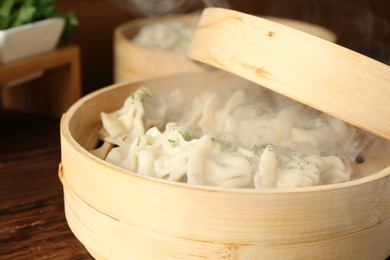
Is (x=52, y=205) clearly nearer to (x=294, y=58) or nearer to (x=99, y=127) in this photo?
(x=99, y=127)

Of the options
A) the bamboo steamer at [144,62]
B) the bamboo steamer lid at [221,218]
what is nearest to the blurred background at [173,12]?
the bamboo steamer at [144,62]

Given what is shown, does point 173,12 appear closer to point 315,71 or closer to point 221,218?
point 315,71

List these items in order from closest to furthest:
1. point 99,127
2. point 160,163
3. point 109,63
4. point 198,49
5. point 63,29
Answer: point 160,163 < point 198,49 < point 99,127 < point 63,29 < point 109,63

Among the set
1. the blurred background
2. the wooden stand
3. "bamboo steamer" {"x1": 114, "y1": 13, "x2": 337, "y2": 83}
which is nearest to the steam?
the blurred background

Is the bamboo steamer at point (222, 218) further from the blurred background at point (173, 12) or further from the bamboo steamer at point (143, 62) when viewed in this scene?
the blurred background at point (173, 12)

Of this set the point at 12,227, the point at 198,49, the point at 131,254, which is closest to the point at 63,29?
the point at 198,49

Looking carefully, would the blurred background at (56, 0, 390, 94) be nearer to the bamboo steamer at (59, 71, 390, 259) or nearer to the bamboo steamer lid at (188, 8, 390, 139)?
the bamboo steamer lid at (188, 8, 390, 139)

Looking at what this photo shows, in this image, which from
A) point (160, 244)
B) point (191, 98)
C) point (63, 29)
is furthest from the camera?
point (63, 29)
